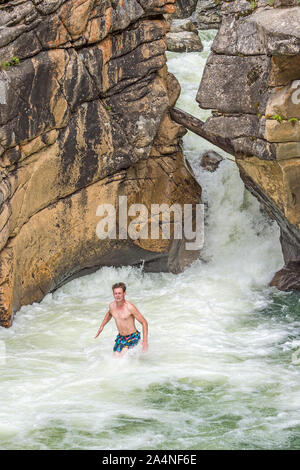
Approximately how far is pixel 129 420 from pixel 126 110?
698 centimetres

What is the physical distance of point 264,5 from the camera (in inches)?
468

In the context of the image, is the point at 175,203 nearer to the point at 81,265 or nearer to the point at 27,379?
the point at 81,265

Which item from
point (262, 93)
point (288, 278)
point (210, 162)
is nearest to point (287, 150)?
point (262, 93)

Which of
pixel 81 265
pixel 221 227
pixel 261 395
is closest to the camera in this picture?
pixel 261 395

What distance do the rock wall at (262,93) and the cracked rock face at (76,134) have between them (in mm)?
1721

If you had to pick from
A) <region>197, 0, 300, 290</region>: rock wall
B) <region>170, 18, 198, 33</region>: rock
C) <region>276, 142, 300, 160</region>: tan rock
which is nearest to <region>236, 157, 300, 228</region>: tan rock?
<region>197, 0, 300, 290</region>: rock wall

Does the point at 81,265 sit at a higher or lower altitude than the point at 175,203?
lower

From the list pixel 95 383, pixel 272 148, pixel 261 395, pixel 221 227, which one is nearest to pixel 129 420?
pixel 95 383

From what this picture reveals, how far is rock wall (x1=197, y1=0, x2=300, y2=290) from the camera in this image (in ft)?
37.2

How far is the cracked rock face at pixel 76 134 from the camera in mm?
12008

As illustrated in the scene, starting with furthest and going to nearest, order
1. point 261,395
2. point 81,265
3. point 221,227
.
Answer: point 221,227
point 81,265
point 261,395

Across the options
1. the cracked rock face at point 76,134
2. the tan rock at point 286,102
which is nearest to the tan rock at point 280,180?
the tan rock at point 286,102

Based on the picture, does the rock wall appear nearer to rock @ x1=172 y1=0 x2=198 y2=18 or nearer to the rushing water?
the rushing water

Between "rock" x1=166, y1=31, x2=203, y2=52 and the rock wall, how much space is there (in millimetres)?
7775
